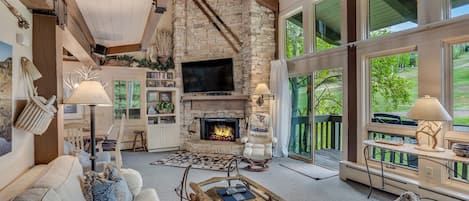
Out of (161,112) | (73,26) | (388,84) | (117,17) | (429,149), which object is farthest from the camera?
(161,112)

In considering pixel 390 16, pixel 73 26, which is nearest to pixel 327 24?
pixel 390 16

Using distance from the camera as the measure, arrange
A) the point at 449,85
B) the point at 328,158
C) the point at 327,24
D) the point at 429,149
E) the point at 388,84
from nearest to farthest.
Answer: the point at 429,149
the point at 449,85
the point at 388,84
the point at 327,24
the point at 328,158

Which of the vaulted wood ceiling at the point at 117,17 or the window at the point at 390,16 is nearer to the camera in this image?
the vaulted wood ceiling at the point at 117,17

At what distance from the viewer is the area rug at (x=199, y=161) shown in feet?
17.2

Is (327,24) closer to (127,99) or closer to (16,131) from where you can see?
(16,131)

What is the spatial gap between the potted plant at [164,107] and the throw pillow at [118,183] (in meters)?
4.72

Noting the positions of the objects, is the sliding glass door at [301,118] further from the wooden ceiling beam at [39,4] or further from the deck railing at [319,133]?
the wooden ceiling beam at [39,4]

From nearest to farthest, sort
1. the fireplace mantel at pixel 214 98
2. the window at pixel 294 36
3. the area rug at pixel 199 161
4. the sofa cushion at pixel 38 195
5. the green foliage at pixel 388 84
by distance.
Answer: the sofa cushion at pixel 38 195
the green foliage at pixel 388 84
the area rug at pixel 199 161
the window at pixel 294 36
the fireplace mantel at pixel 214 98

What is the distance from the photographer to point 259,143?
5551 millimetres

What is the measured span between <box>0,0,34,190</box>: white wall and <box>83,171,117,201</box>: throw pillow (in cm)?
61

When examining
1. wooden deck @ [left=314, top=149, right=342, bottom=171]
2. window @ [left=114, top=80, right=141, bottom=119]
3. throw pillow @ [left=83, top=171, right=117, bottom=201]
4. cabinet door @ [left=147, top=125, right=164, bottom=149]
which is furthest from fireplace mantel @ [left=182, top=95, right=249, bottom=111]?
throw pillow @ [left=83, top=171, right=117, bottom=201]

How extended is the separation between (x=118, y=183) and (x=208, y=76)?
4813 mm

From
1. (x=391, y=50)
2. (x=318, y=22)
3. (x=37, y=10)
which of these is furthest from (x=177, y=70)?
(x=391, y=50)

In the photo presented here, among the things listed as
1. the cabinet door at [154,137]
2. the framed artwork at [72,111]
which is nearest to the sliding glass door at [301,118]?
the cabinet door at [154,137]
